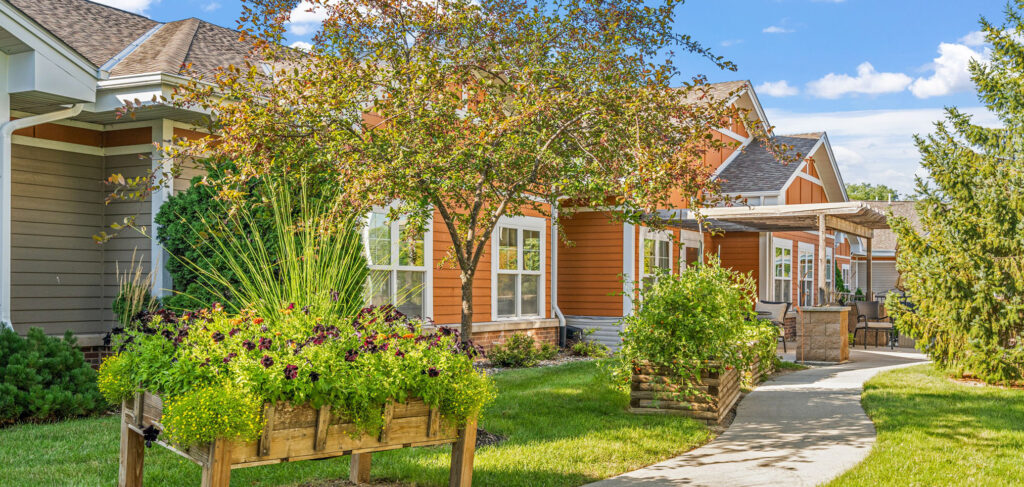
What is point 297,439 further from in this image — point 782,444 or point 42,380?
point 42,380

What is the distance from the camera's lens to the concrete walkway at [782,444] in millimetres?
5605

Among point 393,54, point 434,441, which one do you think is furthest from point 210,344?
point 393,54

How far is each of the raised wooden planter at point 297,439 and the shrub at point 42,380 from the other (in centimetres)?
316

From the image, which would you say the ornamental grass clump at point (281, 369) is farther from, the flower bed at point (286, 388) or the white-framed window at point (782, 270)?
the white-framed window at point (782, 270)

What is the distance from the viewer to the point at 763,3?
11.1 meters

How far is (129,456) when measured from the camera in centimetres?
446

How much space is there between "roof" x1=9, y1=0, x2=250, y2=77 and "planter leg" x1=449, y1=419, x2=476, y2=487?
5.81 meters

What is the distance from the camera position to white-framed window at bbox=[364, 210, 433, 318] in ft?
36.4

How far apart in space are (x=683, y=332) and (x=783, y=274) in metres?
15.3

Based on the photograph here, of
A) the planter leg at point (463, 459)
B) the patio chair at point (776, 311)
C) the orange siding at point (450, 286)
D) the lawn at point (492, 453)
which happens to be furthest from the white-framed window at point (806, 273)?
the planter leg at point (463, 459)

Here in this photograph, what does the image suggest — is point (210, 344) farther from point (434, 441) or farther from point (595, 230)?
point (595, 230)

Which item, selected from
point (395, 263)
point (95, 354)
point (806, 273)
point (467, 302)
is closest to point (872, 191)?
point (806, 273)

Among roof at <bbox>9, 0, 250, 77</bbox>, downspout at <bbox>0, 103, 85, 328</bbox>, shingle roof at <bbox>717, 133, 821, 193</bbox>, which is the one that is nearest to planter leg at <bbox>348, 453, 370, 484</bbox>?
downspout at <bbox>0, 103, 85, 328</bbox>

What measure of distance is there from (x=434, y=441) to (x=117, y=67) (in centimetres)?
678
